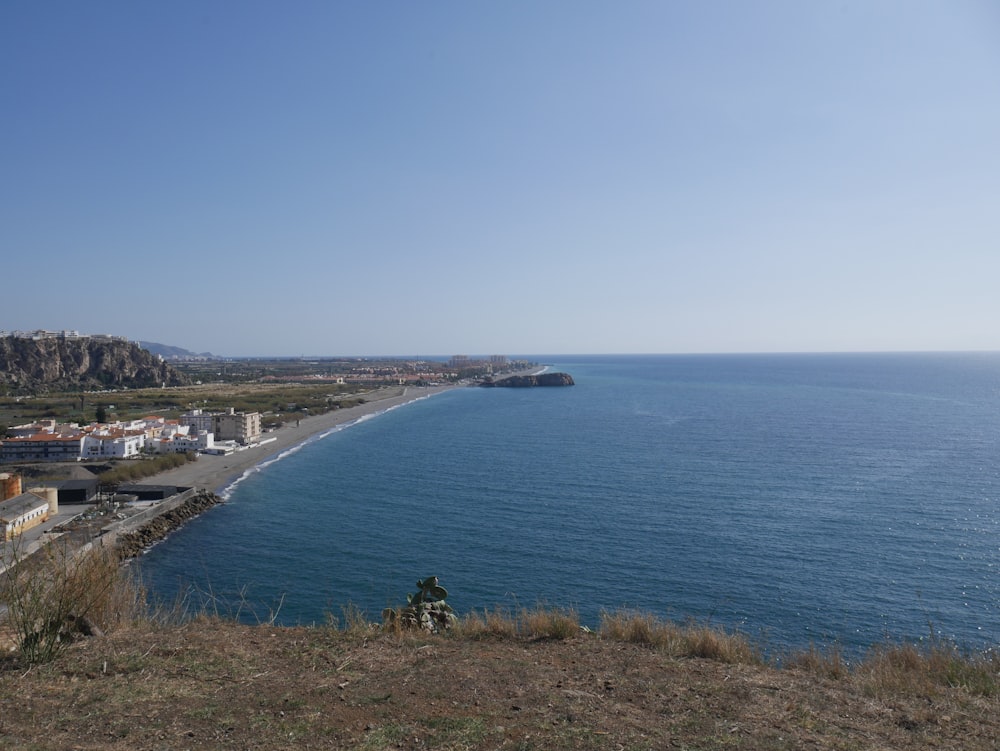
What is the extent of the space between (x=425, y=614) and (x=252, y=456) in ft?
132

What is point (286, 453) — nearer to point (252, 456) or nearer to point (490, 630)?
point (252, 456)

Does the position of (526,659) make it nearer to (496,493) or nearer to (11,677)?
(11,677)

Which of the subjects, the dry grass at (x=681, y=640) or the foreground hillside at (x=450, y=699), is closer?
the foreground hillside at (x=450, y=699)

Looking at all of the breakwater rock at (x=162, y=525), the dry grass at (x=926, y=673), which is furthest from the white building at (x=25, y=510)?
the dry grass at (x=926, y=673)

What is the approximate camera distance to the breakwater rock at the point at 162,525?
22.6 m

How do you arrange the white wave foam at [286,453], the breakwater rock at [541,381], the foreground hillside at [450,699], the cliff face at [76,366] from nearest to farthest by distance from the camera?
1. the foreground hillside at [450,699]
2. the white wave foam at [286,453]
3. the cliff face at [76,366]
4. the breakwater rock at [541,381]

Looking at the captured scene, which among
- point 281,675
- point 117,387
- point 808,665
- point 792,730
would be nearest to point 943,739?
point 792,730

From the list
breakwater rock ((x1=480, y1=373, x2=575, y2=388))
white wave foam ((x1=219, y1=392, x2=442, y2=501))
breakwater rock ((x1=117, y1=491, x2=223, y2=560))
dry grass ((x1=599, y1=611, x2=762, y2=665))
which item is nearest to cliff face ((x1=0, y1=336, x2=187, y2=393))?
white wave foam ((x1=219, y1=392, x2=442, y2=501))

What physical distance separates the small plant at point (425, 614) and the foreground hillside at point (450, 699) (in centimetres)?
92

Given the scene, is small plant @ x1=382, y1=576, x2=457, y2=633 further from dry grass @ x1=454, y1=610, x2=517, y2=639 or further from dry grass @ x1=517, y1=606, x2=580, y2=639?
dry grass @ x1=517, y1=606, x2=580, y2=639

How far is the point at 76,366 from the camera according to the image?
99.8 meters

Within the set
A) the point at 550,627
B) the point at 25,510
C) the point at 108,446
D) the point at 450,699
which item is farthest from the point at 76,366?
the point at 450,699

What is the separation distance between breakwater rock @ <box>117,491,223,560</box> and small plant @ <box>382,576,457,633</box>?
1652 centimetres

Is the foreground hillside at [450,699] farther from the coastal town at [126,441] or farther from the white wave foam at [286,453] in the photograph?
the white wave foam at [286,453]
